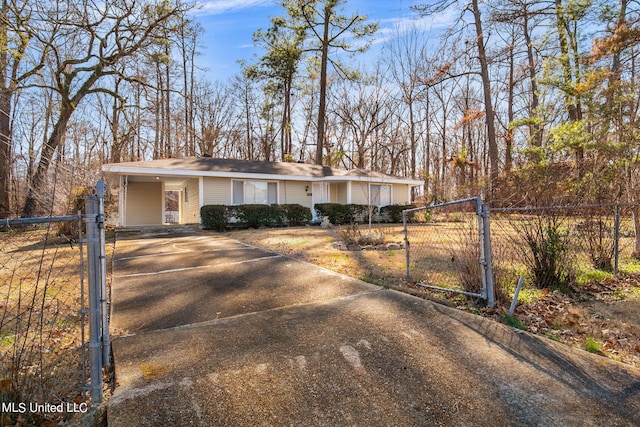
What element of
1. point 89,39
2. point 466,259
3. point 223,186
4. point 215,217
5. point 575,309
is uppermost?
point 89,39

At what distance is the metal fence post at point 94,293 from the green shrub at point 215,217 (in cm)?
1088

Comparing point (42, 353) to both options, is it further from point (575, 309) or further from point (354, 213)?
point (354, 213)

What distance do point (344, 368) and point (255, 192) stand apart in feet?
44.6

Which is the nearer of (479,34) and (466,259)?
(466,259)

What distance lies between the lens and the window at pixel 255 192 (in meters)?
15.1

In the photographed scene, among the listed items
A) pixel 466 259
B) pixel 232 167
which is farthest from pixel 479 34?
pixel 466 259

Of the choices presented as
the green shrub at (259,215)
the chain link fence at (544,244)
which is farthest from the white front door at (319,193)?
the chain link fence at (544,244)

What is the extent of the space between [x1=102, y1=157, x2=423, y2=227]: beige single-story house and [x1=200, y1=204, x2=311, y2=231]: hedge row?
4.68 feet

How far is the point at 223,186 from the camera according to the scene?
14.8m

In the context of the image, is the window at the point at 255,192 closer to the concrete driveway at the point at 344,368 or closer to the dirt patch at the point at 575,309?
the dirt patch at the point at 575,309

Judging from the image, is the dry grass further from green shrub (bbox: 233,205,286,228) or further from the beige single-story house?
the beige single-story house

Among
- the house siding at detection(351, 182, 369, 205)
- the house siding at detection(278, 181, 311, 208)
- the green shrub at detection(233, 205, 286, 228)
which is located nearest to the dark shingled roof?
the house siding at detection(278, 181, 311, 208)

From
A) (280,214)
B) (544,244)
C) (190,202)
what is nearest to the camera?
(544,244)

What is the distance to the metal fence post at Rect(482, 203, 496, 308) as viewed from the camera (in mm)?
3760
